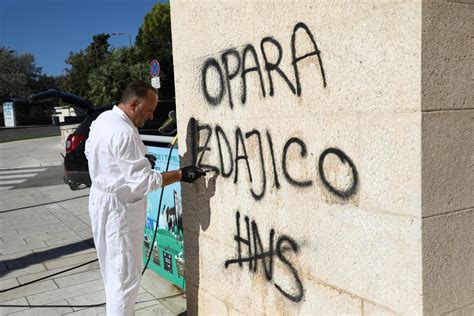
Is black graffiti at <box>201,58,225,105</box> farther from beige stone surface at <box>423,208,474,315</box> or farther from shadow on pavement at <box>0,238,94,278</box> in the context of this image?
shadow on pavement at <box>0,238,94,278</box>

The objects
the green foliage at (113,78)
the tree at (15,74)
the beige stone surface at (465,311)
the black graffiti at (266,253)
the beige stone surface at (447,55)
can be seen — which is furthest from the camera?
the tree at (15,74)

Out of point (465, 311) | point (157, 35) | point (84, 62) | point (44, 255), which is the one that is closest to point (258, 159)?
point (465, 311)

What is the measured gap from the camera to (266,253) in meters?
2.84

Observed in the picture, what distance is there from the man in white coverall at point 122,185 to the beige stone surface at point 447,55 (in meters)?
1.71

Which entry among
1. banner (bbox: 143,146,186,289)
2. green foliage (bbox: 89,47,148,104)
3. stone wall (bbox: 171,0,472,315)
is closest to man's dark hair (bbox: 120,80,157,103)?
stone wall (bbox: 171,0,472,315)

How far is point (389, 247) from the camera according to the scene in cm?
208

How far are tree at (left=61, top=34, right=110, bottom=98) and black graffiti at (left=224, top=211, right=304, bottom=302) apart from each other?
1761 inches

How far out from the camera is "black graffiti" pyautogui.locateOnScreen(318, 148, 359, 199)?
2.20 m

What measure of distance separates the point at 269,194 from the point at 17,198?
27.7 feet

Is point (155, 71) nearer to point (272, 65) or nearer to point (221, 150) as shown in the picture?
point (221, 150)

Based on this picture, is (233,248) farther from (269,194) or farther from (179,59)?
(179,59)

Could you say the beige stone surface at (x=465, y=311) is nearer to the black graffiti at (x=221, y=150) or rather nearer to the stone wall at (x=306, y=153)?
the stone wall at (x=306, y=153)

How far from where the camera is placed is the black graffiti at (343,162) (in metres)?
2.20

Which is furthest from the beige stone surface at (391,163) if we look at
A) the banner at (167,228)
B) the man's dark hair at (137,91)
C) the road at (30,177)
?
the road at (30,177)
